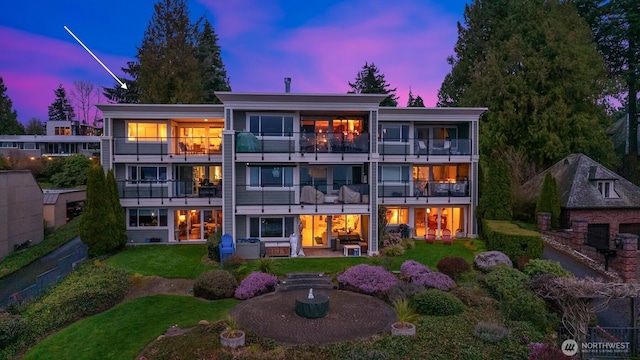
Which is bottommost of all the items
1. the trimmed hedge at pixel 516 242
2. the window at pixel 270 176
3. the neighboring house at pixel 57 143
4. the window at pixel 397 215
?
the trimmed hedge at pixel 516 242

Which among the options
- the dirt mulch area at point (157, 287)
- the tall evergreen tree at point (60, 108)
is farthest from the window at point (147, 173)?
the tall evergreen tree at point (60, 108)

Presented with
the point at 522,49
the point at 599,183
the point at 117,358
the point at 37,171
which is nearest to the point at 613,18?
the point at 522,49

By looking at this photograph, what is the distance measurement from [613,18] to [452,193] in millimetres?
27003

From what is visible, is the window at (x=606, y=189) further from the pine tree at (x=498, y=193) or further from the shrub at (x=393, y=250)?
the shrub at (x=393, y=250)

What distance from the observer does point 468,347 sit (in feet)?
37.9

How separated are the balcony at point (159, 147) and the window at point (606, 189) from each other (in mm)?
24957

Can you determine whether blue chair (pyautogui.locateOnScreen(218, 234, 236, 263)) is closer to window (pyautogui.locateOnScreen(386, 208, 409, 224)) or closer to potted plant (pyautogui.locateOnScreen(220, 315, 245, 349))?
potted plant (pyautogui.locateOnScreen(220, 315, 245, 349))

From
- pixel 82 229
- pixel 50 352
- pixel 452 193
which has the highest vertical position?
pixel 452 193

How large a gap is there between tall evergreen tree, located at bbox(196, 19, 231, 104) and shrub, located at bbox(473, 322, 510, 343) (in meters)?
39.9

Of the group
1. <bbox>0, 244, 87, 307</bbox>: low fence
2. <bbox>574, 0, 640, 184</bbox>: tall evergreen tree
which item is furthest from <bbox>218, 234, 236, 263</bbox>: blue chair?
<bbox>574, 0, 640, 184</bbox>: tall evergreen tree

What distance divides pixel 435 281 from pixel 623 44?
119 ft

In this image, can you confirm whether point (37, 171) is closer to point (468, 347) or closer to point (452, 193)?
point (452, 193)

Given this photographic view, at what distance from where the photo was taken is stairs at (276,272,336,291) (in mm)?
17000

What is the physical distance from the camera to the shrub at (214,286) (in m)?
15.8
